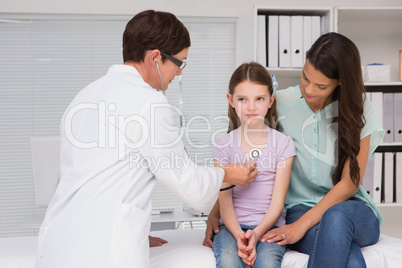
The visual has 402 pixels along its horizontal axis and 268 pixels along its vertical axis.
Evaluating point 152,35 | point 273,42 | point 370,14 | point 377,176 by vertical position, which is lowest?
point 377,176

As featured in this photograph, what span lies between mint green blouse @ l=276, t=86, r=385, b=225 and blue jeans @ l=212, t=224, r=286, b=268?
0.32 m

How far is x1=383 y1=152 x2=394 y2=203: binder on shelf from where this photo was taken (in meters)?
2.96

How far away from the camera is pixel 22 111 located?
348cm

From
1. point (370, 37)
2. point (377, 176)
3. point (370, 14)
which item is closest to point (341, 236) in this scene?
point (377, 176)

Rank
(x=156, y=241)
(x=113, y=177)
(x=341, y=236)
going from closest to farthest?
(x=113, y=177) → (x=341, y=236) → (x=156, y=241)

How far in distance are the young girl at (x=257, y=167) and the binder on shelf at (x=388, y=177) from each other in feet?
4.65

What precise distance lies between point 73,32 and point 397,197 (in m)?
2.59

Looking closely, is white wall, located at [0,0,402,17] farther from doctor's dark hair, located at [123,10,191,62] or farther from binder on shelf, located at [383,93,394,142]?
doctor's dark hair, located at [123,10,191,62]

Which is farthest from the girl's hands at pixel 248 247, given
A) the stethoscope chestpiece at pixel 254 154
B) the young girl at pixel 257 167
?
the stethoscope chestpiece at pixel 254 154

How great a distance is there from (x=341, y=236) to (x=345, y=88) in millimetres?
590

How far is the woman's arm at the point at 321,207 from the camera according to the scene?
1.57m

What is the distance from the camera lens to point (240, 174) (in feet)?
5.12

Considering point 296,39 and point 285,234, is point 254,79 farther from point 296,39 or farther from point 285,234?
point 296,39

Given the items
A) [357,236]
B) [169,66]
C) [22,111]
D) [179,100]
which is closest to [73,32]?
[22,111]
